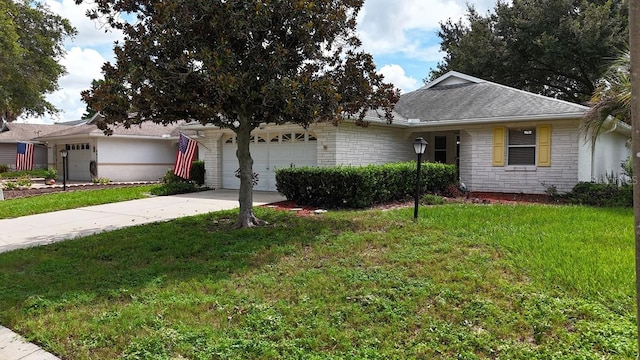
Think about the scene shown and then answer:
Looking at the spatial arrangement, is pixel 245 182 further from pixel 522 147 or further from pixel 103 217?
pixel 522 147

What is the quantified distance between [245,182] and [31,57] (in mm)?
16089

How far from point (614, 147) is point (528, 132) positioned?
466 cm

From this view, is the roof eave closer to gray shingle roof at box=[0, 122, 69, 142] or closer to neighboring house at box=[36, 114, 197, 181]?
neighboring house at box=[36, 114, 197, 181]

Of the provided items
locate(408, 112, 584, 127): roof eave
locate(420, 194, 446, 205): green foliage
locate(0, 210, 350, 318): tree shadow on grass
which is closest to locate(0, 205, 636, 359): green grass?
locate(0, 210, 350, 318): tree shadow on grass

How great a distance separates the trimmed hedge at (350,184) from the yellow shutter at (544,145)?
3.68 metres

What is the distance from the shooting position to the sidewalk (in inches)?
331

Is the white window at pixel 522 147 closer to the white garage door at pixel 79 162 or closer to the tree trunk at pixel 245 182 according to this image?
the tree trunk at pixel 245 182

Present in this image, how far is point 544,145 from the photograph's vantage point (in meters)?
13.3

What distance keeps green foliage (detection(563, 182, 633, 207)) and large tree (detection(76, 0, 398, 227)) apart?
7044mm

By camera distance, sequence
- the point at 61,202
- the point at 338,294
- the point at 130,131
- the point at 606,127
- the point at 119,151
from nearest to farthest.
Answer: the point at 338,294
the point at 606,127
the point at 61,202
the point at 119,151
the point at 130,131

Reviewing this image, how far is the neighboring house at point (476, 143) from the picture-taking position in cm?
1309

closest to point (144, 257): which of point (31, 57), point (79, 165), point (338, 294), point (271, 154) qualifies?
point (338, 294)

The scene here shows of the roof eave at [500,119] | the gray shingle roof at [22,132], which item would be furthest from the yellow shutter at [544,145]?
the gray shingle roof at [22,132]

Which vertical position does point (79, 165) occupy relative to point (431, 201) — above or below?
above
